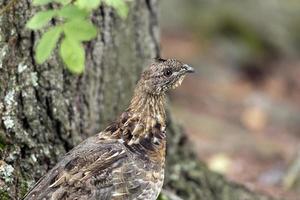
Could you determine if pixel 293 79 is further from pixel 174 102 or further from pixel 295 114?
pixel 174 102

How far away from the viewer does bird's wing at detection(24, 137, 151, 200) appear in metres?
4.96

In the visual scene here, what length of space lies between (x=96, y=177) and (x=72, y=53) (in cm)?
109

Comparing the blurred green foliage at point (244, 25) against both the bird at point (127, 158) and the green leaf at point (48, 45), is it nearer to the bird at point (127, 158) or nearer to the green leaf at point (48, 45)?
the bird at point (127, 158)

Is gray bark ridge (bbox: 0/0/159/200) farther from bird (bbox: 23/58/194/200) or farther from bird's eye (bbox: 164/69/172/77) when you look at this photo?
bird's eye (bbox: 164/69/172/77)

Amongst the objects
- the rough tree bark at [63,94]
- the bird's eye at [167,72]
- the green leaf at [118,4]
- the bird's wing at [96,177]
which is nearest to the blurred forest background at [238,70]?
the rough tree bark at [63,94]

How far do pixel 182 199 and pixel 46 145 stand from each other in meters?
1.72

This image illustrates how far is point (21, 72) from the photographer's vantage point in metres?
5.59

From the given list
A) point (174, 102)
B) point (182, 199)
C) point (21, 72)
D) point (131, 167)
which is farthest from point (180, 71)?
point (174, 102)

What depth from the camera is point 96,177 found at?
5.02 meters

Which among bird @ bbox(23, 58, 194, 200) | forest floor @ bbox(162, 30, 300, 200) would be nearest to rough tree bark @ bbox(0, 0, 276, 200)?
bird @ bbox(23, 58, 194, 200)

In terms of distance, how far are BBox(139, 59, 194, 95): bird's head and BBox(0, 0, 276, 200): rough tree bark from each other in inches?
31.6

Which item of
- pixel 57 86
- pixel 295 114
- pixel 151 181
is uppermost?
pixel 57 86

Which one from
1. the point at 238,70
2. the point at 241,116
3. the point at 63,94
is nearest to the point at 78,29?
the point at 63,94

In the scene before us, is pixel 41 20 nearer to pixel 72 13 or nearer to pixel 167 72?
pixel 72 13
